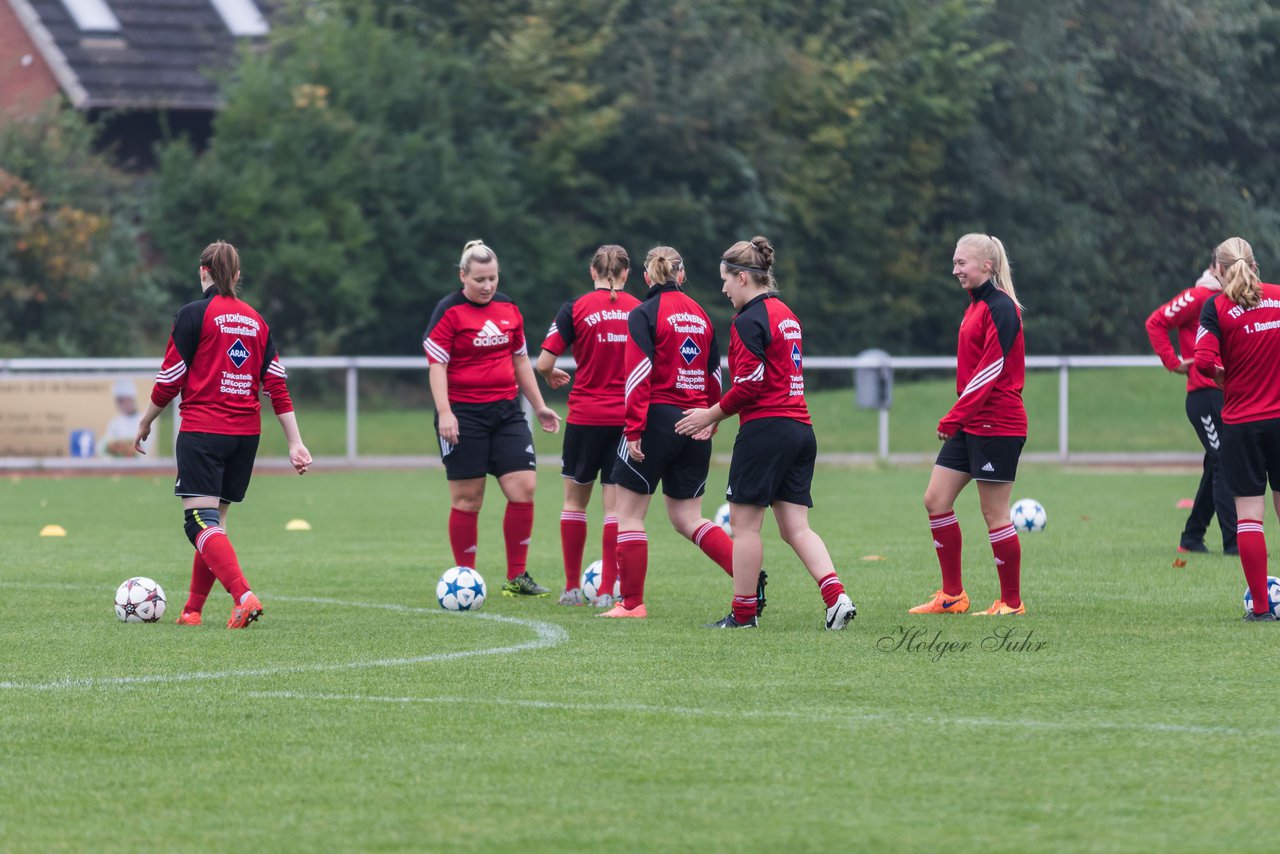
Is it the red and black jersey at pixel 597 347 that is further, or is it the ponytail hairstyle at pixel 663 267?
the red and black jersey at pixel 597 347

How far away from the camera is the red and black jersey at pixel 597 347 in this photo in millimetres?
10844

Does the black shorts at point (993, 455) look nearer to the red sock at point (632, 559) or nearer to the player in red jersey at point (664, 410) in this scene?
the player in red jersey at point (664, 410)

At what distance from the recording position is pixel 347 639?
30.9 ft

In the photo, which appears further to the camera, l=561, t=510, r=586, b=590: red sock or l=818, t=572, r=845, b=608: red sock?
l=561, t=510, r=586, b=590: red sock

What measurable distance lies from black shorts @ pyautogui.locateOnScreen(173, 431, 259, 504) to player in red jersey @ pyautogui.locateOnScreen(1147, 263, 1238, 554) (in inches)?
227

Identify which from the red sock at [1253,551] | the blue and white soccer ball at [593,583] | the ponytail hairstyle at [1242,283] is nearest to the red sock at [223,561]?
the blue and white soccer ball at [593,583]

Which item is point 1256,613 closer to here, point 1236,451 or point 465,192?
point 1236,451

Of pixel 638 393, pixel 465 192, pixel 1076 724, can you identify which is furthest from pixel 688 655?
pixel 465 192

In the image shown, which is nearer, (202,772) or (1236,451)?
(202,772)

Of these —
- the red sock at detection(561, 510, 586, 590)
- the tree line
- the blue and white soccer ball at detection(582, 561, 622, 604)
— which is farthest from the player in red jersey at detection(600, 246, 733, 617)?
the tree line

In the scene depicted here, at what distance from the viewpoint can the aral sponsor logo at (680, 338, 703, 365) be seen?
389 inches

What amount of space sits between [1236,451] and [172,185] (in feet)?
84.4

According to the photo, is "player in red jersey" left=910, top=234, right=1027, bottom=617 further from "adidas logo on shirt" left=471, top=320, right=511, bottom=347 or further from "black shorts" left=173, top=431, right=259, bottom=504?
"black shorts" left=173, top=431, right=259, bottom=504

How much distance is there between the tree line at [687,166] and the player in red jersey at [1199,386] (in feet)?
67.6
